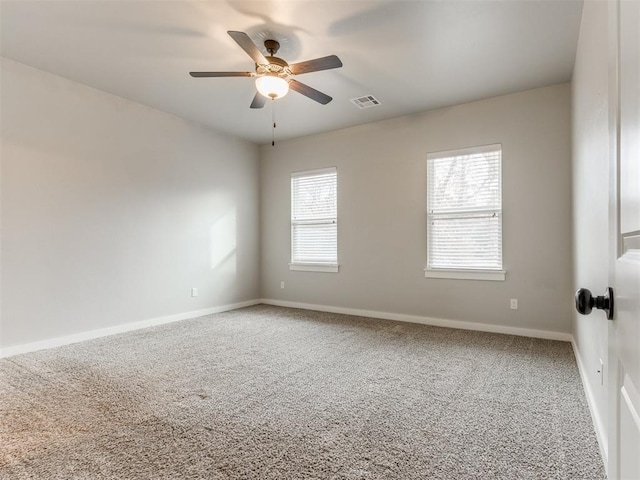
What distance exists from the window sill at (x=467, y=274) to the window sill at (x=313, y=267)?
1.43m

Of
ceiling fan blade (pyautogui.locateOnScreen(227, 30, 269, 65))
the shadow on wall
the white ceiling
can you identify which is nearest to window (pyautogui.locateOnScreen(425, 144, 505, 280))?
the white ceiling

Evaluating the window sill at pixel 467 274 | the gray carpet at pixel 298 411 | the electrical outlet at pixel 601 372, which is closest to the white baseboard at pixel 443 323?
the gray carpet at pixel 298 411

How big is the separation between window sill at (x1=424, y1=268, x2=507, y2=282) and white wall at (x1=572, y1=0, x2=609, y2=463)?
1.32 meters

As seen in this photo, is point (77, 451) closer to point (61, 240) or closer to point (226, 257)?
point (61, 240)

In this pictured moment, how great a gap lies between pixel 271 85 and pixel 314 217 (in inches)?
114

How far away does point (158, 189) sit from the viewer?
465cm

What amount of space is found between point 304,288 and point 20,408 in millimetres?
3872

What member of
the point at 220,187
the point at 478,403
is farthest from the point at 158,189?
the point at 478,403

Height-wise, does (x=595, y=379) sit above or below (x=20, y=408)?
above

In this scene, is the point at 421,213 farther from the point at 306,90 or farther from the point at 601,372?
the point at 601,372

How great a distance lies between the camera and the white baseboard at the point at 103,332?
3.41 meters

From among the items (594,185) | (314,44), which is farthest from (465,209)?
(314,44)

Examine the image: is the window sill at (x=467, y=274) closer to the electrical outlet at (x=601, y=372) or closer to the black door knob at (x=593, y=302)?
the electrical outlet at (x=601, y=372)

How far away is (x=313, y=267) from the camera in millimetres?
5645
